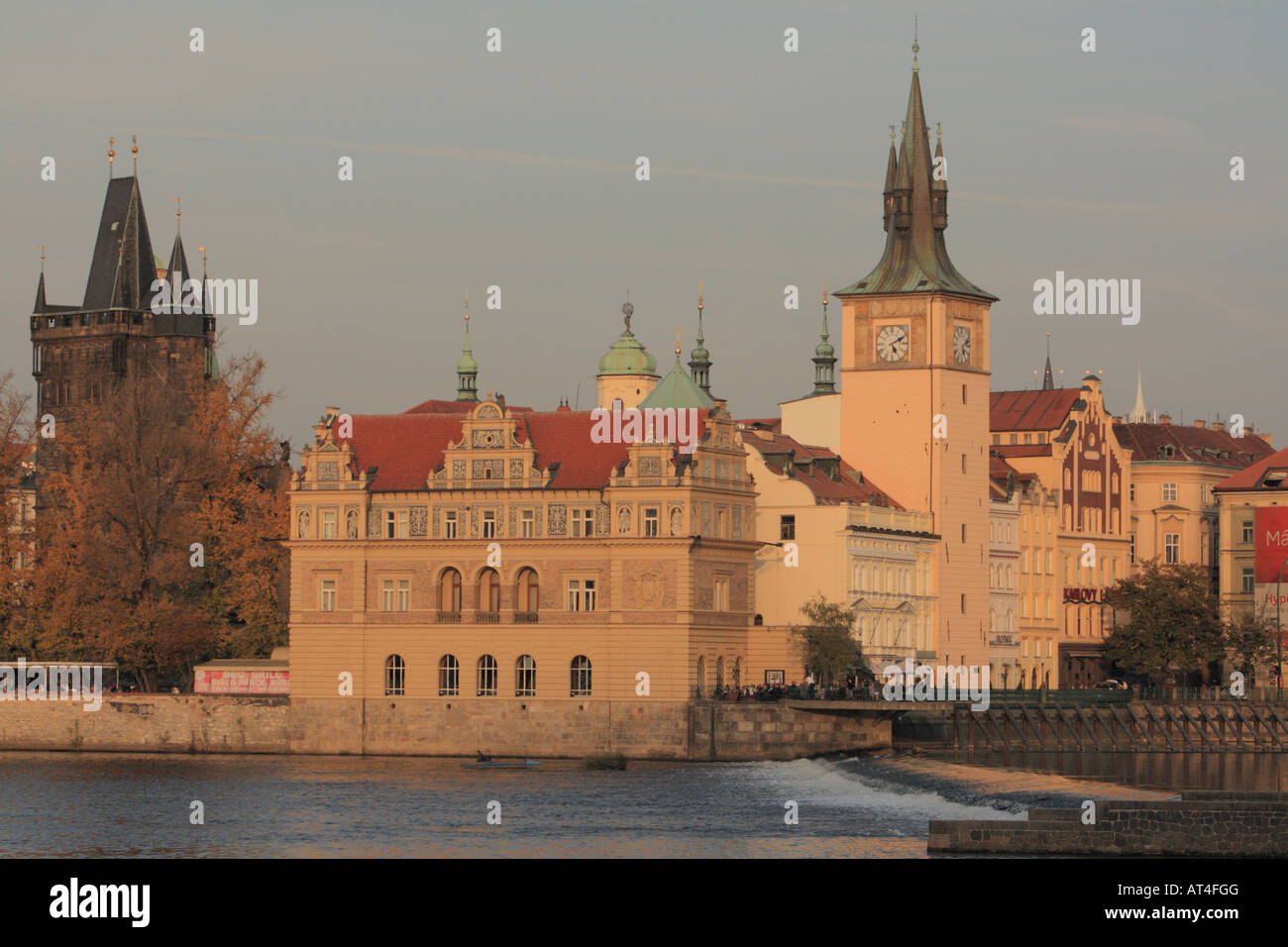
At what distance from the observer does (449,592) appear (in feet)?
385

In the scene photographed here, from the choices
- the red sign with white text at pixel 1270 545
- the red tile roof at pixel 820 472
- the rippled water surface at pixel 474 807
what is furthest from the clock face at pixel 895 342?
the rippled water surface at pixel 474 807

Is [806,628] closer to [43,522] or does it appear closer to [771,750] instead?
[771,750]

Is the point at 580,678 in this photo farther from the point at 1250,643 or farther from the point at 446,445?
the point at 1250,643

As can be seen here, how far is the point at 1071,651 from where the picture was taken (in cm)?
15075

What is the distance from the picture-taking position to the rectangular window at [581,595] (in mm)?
114062

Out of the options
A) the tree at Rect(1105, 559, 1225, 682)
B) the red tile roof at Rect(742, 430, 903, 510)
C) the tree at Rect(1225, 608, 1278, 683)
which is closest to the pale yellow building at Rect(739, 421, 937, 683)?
the red tile roof at Rect(742, 430, 903, 510)

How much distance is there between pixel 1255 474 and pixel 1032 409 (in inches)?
491

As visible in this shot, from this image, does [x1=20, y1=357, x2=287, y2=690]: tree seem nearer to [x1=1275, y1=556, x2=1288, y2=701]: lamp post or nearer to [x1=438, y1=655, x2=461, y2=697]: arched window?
[x1=438, y1=655, x2=461, y2=697]: arched window

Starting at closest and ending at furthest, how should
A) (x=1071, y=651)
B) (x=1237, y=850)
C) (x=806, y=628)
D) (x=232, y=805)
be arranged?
1. (x=1237, y=850)
2. (x=232, y=805)
3. (x=806, y=628)
4. (x=1071, y=651)

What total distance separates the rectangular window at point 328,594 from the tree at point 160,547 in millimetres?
8946

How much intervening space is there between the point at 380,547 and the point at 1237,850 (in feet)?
193

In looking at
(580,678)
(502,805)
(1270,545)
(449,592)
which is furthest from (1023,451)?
(502,805)

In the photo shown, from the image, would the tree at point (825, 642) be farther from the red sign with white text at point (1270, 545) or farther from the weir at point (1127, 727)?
the red sign with white text at point (1270, 545)
